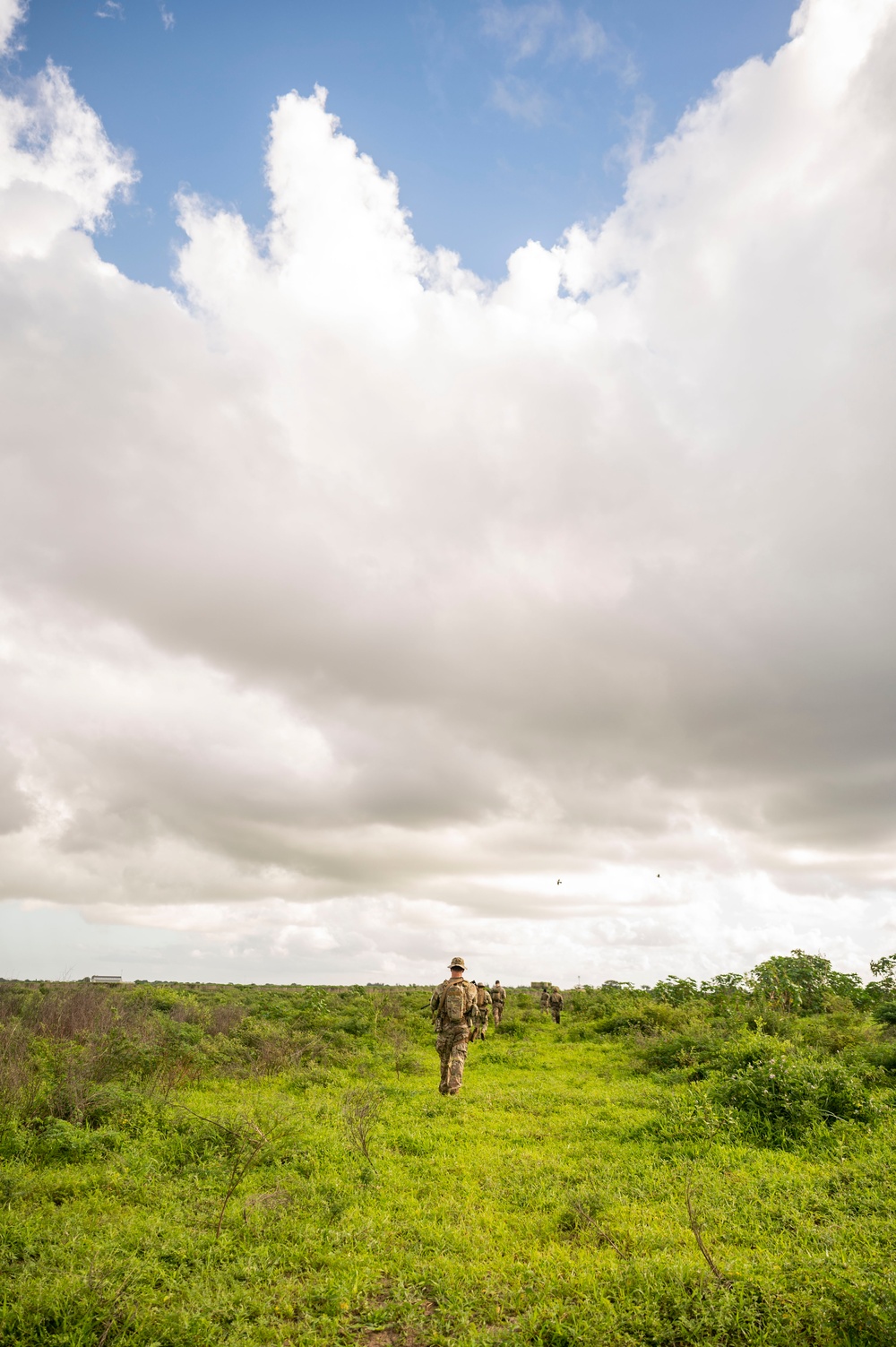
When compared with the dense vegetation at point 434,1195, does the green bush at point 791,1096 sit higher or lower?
higher

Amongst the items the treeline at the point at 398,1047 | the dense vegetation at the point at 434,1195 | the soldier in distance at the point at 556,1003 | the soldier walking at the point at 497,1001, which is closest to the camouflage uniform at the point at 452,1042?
the dense vegetation at the point at 434,1195

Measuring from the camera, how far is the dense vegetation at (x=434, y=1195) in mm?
5914

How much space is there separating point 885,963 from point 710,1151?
25964mm

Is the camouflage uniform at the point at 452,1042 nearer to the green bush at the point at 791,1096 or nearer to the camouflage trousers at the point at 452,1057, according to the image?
the camouflage trousers at the point at 452,1057

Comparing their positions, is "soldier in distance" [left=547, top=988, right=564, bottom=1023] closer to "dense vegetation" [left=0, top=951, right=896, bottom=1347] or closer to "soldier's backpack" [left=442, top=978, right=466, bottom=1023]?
"dense vegetation" [left=0, top=951, right=896, bottom=1347]

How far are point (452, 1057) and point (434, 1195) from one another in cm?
693

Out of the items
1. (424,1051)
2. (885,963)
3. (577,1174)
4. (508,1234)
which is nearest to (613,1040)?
(424,1051)

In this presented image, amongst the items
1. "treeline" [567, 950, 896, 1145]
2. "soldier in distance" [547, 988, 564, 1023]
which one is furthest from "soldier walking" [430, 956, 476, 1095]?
"soldier in distance" [547, 988, 564, 1023]

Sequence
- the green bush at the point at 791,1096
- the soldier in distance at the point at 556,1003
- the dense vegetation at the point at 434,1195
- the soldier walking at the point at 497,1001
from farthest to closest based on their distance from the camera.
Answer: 1. the soldier in distance at the point at 556,1003
2. the soldier walking at the point at 497,1001
3. the green bush at the point at 791,1096
4. the dense vegetation at the point at 434,1195

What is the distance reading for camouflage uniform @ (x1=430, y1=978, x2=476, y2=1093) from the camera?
51.1 ft

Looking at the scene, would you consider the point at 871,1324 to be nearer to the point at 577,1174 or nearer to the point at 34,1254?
the point at 577,1174

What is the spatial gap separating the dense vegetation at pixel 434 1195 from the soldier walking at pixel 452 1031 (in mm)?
730

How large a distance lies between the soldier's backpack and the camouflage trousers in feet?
0.86

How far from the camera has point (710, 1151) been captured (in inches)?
405
